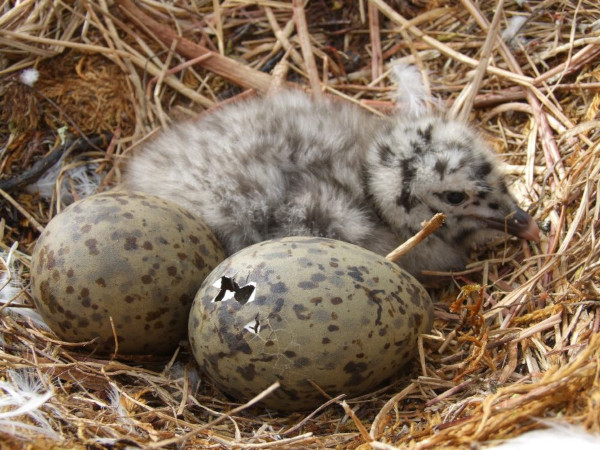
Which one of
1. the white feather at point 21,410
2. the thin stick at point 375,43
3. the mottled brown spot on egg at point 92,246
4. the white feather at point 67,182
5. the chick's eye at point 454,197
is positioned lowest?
the white feather at point 21,410

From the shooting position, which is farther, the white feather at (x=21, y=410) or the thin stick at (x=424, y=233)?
the thin stick at (x=424, y=233)

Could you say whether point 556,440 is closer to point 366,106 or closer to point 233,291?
point 233,291

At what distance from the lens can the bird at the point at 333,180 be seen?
227 cm

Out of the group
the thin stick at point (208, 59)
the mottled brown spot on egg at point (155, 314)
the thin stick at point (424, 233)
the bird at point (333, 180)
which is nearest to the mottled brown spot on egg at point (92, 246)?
the mottled brown spot on egg at point (155, 314)

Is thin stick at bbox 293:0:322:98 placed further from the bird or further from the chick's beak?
the chick's beak

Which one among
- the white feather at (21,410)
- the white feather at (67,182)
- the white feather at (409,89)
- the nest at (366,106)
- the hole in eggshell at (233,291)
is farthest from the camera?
the white feather at (409,89)

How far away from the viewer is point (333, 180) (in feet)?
7.83

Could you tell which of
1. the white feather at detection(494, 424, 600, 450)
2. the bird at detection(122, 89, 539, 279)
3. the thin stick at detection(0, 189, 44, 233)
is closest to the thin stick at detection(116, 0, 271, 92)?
the bird at detection(122, 89, 539, 279)

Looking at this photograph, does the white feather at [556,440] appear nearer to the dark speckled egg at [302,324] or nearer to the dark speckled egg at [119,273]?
the dark speckled egg at [302,324]

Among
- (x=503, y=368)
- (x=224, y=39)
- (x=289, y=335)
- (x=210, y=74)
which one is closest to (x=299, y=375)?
(x=289, y=335)

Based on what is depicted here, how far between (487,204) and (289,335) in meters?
1.11

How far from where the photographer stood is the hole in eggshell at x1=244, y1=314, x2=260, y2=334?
1654 millimetres

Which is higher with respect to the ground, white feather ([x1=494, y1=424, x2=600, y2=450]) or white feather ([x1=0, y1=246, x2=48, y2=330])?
white feather ([x1=494, y1=424, x2=600, y2=450])

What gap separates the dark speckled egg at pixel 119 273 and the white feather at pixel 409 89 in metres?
1.33
